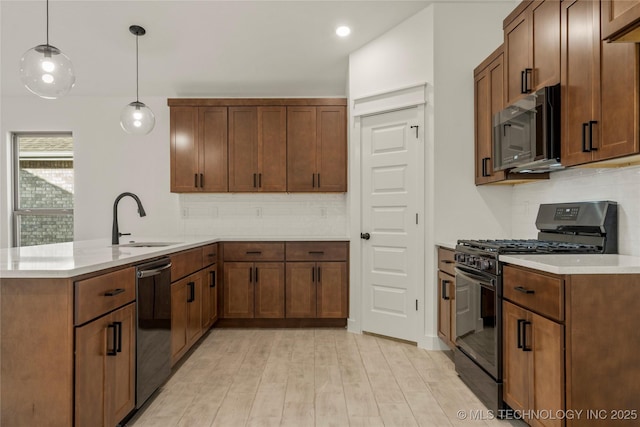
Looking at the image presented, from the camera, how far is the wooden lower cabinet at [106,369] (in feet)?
5.43

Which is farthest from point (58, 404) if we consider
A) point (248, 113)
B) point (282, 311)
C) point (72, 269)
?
point (248, 113)

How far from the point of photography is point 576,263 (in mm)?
1787

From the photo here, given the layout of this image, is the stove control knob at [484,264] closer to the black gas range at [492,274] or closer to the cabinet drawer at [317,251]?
the black gas range at [492,274]

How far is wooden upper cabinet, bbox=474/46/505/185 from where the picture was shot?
3024mm

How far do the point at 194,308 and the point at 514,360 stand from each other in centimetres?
240

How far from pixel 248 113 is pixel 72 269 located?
10.8ft

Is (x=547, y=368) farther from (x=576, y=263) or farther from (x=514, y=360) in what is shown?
(x=576, y=263)

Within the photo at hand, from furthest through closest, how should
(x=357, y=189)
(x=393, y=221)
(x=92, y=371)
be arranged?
(x=357, y=189) < (x=393, y=221) < (x=92, y=371)

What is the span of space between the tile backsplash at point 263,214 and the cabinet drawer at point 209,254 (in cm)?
88

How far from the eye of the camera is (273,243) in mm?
4168

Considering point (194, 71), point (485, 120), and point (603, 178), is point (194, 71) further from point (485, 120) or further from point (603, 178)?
point (603, 178)

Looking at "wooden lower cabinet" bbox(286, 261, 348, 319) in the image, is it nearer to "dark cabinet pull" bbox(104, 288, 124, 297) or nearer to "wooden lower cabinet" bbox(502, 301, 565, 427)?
"wooden lower cabinet" bbox(502, 301, 565, 427)

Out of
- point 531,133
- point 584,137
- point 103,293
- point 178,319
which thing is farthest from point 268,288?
point 584,137

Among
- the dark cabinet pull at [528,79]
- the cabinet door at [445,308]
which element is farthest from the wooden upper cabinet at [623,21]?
the cabinet door at [445,308]
